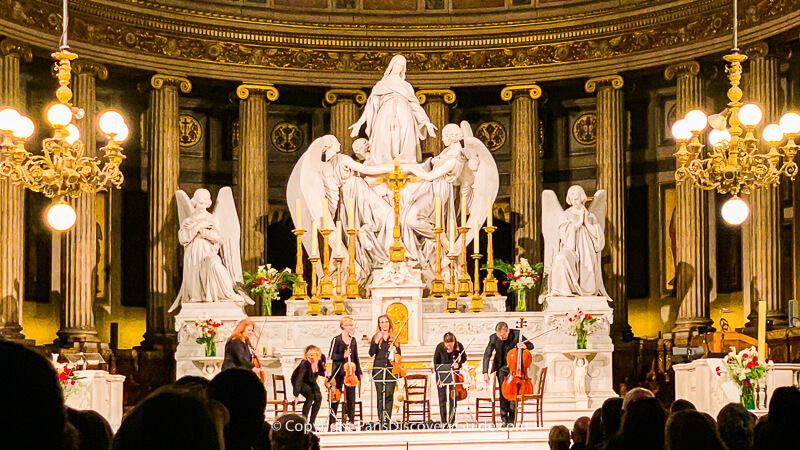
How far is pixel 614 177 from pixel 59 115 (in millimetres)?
13848

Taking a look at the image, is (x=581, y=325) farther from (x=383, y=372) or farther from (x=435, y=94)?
(x=435, y=94)

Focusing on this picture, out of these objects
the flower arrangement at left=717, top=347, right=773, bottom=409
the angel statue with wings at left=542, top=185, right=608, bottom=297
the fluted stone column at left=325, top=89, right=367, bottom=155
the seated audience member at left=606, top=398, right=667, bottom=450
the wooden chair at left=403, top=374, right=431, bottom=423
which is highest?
the fluted stone column at left=325, top=89, right=367, bottom=155

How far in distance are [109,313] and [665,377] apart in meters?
10.9

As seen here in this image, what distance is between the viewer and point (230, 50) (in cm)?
2445

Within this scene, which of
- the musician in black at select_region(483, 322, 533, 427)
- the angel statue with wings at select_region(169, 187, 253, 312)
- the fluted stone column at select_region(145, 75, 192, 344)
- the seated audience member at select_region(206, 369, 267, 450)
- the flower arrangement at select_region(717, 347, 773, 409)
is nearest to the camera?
the seated audience member at select_region(206, 369, 267, 450)

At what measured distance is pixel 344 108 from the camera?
82.7 feet

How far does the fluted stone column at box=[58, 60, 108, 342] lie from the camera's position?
22172 millimetres

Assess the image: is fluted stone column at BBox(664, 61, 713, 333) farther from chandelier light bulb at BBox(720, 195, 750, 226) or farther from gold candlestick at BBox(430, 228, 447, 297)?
chandelier light bulb at BBox(720, 195, 750, 226)

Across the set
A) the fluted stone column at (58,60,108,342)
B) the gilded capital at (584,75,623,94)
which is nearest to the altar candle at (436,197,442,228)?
the gilded capital at (584,75,623,94)

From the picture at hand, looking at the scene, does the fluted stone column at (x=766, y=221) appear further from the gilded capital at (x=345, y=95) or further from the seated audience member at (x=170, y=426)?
the seated audience member at (x=170, y=426)

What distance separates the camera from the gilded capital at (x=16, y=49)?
69.9 feet

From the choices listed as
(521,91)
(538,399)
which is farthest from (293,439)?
(521,91)

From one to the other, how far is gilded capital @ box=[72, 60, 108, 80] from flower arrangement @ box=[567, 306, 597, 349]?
32.8ft

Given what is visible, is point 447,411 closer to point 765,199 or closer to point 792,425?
point 765,199
